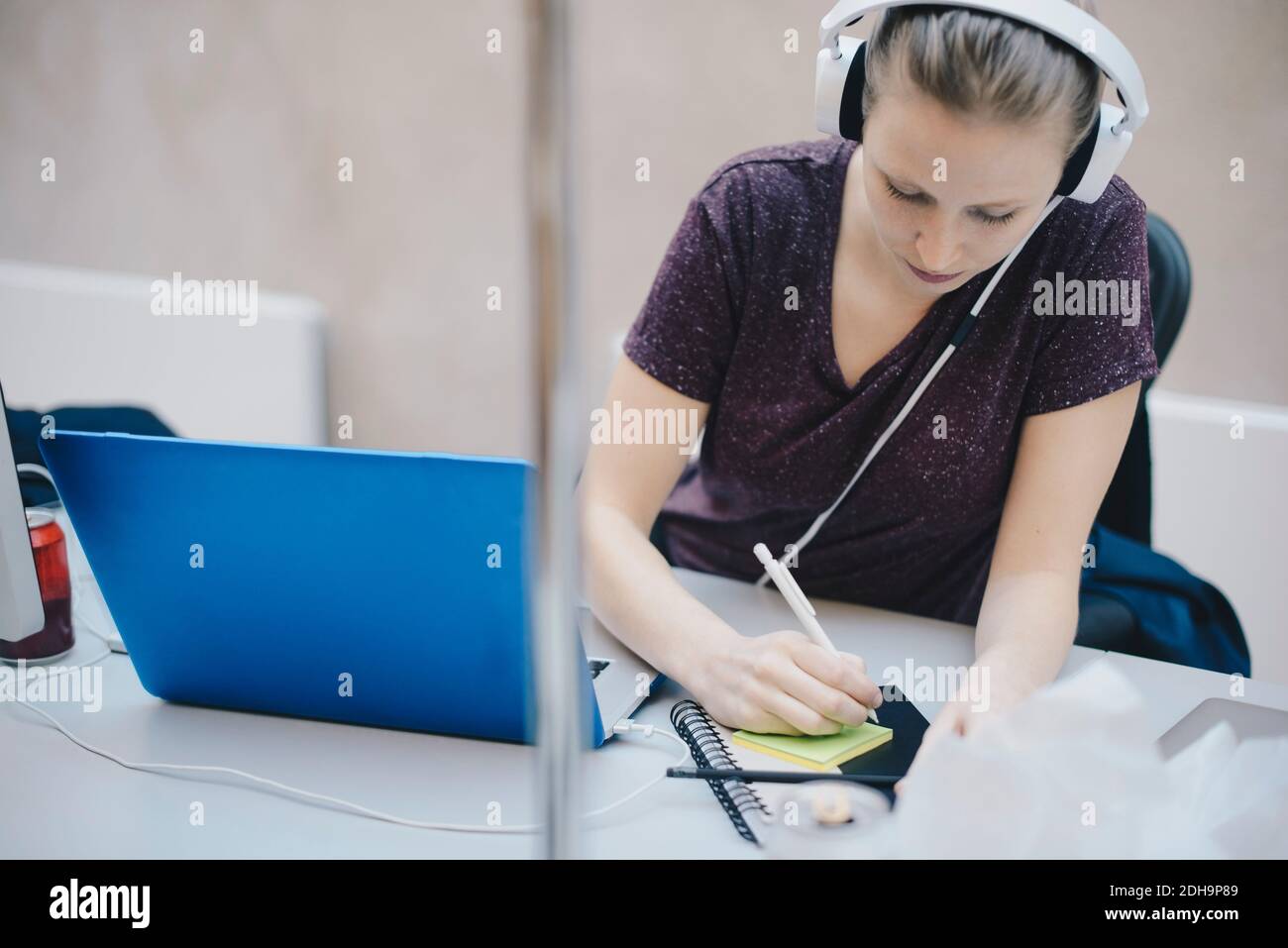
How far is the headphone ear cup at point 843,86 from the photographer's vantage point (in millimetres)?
905

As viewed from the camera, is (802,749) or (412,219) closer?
(802,749)

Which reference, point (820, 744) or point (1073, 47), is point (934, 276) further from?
point (820, 744)

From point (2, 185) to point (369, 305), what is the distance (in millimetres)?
985

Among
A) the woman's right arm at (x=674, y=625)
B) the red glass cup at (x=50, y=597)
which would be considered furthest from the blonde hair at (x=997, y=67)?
the red glass cup at (x=50, y=597)

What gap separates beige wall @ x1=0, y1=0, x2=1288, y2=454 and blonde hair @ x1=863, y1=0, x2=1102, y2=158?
1.21m

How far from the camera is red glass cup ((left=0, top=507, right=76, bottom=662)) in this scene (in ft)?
2.89

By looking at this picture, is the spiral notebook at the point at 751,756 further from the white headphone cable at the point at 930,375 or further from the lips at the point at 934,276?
the lips at the point at 934,276

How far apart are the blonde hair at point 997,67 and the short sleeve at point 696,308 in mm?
289

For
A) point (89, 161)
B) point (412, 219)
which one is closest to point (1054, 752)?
point (412, 219)

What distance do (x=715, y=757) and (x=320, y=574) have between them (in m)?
0.28

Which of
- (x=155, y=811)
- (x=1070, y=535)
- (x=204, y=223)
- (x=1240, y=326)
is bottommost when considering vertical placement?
(x=155, y=811)
